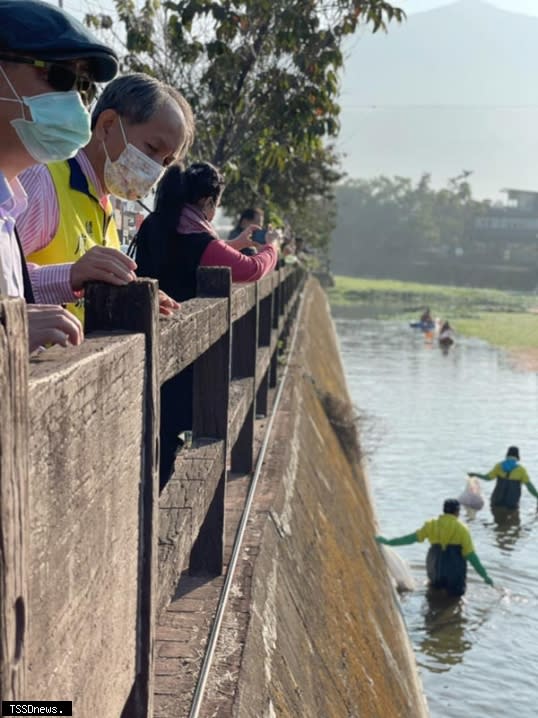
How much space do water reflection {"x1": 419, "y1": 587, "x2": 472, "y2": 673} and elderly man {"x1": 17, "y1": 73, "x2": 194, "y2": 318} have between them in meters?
8.69

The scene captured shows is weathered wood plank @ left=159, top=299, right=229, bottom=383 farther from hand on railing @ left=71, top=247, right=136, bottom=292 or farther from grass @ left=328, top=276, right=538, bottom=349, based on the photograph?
grass @ left=328, top=276, right=538, bottom=349

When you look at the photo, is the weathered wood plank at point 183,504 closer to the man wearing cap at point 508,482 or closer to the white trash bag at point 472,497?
the white trash bag at point 472,497

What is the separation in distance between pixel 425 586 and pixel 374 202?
18522 centimetres

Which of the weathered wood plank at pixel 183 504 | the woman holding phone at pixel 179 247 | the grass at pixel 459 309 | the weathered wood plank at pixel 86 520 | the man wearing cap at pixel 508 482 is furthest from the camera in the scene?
the grass at pixel 459 309

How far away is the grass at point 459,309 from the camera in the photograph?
56575mm

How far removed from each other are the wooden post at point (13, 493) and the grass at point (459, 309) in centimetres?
4825

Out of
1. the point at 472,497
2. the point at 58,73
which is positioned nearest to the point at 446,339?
the point at 472,497

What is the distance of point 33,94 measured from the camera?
7.38 feet

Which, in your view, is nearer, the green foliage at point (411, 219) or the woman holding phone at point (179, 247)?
the woman holding phone at point (179, 247)

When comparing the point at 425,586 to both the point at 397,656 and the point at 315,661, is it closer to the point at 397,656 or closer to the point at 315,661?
the point at 397,656

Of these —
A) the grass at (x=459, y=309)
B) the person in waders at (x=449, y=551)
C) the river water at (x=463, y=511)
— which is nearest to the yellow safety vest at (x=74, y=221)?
the river water at (x=463, y=511)

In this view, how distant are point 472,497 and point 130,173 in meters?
14.6

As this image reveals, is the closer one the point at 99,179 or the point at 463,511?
the point at 99,179

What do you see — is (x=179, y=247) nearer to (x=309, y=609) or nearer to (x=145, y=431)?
(x=309, y=609)
